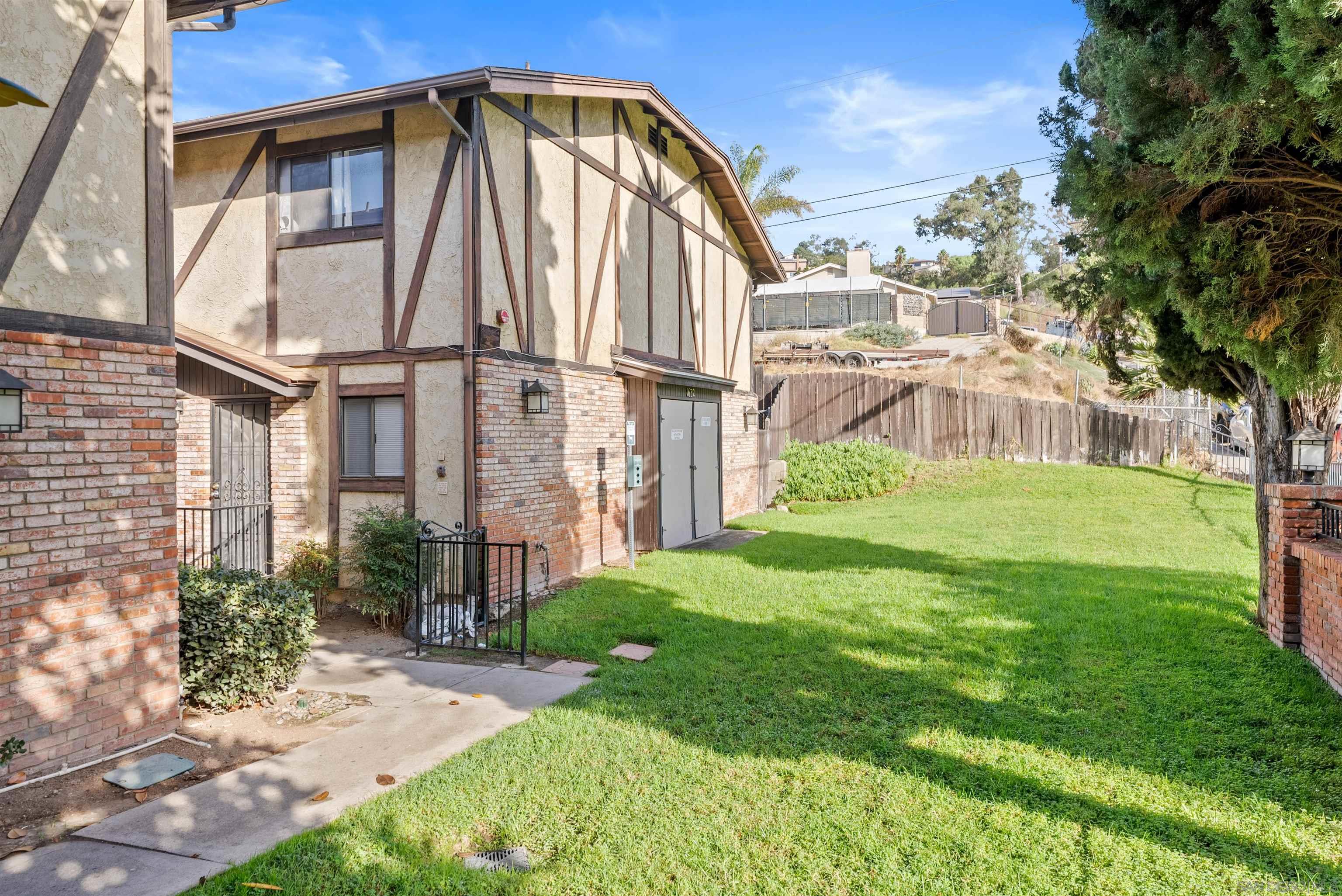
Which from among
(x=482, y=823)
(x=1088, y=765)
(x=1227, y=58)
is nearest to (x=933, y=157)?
(x=1227, y=58)

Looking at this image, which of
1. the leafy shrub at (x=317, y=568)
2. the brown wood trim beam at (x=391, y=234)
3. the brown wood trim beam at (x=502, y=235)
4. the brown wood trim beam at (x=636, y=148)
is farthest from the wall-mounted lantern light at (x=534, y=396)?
the brown wood trim beam at (x=636, y=148)

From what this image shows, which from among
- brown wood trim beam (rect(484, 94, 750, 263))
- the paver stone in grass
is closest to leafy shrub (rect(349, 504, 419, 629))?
the paver stone in grass

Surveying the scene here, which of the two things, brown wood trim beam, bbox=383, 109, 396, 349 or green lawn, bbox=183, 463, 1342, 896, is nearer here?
green lawn, bbox=183, 463, 1342, 896

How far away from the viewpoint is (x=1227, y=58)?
13.8ft

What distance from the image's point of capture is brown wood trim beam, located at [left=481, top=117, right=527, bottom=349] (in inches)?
325

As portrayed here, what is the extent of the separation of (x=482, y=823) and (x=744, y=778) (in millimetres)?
1327

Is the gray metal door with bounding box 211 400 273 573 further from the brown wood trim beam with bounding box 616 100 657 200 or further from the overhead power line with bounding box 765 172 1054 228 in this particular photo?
the overhead power line with bounding box 765 172 1054 228

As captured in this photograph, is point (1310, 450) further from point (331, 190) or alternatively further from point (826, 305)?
point (826, 305)

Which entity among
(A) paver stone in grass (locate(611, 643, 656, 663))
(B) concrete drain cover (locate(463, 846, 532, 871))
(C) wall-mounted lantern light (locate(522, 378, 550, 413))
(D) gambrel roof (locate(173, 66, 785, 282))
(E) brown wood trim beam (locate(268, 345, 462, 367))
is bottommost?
(B) concrete drain cover (locate(463, 846, 532, 871))

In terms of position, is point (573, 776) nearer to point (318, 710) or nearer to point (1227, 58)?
point (318, 710)

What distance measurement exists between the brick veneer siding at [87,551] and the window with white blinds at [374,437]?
3519 mm

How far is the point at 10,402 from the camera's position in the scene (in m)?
4.10

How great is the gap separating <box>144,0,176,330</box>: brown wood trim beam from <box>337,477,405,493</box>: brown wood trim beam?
368 cm

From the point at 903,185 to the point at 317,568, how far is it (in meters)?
20.0
